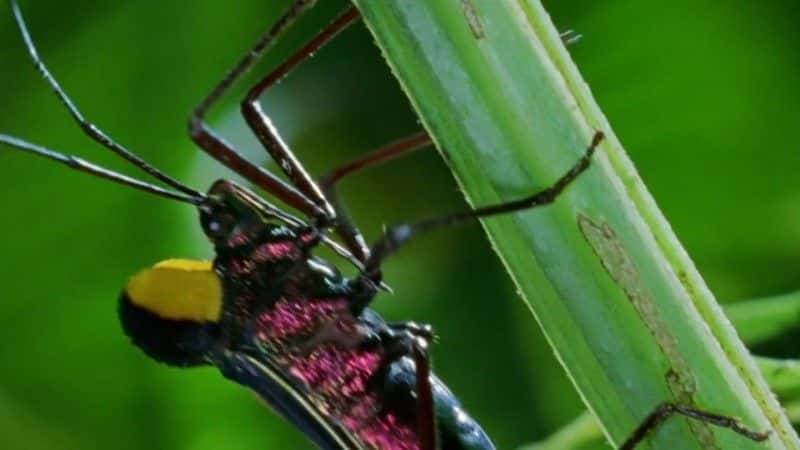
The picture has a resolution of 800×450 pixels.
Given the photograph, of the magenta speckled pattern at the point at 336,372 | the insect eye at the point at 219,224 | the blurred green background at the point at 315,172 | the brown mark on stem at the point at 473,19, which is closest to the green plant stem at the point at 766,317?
the blurred green background at the point at 315,172

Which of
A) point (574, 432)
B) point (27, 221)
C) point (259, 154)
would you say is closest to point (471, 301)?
point (259, 154)

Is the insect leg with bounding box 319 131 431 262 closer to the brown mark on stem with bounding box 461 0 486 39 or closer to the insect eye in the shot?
the insect eye

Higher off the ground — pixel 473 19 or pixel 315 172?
pixel 473 19

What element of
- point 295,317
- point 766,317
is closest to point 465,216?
point 295,317

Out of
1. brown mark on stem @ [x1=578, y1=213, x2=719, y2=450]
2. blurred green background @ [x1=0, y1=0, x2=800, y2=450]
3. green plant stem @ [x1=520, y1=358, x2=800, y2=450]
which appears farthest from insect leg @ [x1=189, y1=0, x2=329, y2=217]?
blurred green background @ [x1=0, y1=0, x2=800, y2=450]

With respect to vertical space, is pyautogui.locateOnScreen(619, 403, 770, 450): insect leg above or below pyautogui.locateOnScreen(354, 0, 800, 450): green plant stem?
below

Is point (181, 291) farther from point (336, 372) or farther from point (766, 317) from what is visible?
point (766, 317)

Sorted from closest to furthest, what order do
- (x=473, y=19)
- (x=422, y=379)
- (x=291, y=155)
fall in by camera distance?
(x=473, y=19)
(x=422, y=379)
(x=291, y=155)
